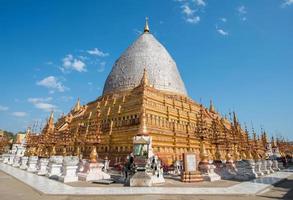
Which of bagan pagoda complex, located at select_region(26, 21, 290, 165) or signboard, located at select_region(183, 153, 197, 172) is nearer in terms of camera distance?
signboard, located at select_region(183, 153, 197, 172)

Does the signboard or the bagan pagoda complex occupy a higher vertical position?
the bagan pagoda complex

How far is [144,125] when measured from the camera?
1905 centimetres

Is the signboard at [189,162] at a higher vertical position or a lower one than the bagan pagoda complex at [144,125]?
lower

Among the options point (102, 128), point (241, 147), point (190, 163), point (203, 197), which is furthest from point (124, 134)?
point (203, 197)

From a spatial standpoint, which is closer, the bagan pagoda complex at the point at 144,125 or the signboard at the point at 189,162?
the signboard at the point at 189,162

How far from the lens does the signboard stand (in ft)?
56.0

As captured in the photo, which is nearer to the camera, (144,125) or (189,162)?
(189,162)

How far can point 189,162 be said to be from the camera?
17.4 m

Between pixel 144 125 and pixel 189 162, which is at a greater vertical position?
pixel 144 125

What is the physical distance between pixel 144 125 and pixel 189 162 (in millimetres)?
4915

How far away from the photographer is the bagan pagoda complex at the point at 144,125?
28562 mm

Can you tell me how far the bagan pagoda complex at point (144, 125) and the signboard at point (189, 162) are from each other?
4.08 meters

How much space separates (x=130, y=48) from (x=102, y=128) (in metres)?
26.5

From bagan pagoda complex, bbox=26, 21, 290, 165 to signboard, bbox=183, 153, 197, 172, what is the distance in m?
4.08
